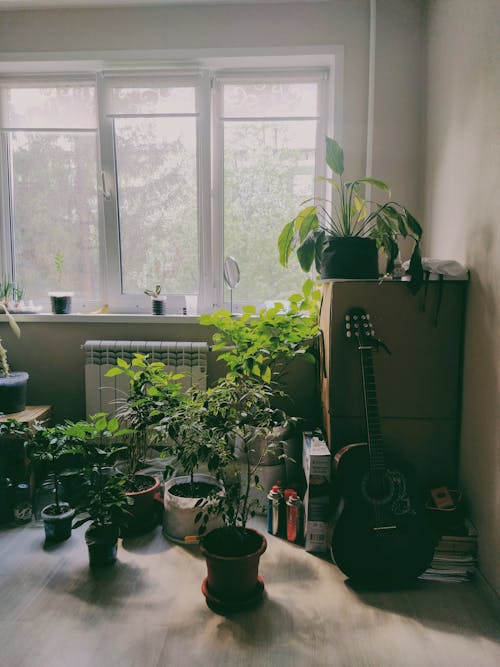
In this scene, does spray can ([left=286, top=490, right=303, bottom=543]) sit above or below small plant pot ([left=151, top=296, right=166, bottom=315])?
below

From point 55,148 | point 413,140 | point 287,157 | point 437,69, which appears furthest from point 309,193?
point 55,148

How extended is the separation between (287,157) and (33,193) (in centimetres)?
153

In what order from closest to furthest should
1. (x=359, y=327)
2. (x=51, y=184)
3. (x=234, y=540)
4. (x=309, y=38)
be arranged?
(x=234, y=540), (x=359, y=327), (x=309, y=38), (x=51, y=184)

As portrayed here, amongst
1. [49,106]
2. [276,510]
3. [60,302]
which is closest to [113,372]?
[60,302]

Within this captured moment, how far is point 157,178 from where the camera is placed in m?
2.88

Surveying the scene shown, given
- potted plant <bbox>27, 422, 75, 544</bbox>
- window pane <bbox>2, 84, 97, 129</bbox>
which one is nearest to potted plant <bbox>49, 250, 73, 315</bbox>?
window pane <bbox>2, 84, 97, 129</bbox>

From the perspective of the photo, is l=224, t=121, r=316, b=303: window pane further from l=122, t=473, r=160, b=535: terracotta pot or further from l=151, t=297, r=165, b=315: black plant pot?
l=122, t=473, r=160, b=535: terracotta pot

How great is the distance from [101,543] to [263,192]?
2.01 m

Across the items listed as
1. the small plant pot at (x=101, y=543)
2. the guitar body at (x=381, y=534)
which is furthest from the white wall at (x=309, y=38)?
the small plant pot at (x=101, y=543)

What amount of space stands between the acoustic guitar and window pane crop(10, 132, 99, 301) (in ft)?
6.24

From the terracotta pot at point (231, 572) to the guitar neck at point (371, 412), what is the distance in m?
0.54

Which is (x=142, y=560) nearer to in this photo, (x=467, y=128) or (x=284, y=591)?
(x=284, y=591)

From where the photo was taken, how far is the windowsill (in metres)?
2.80

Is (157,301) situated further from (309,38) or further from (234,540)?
(309,38)
